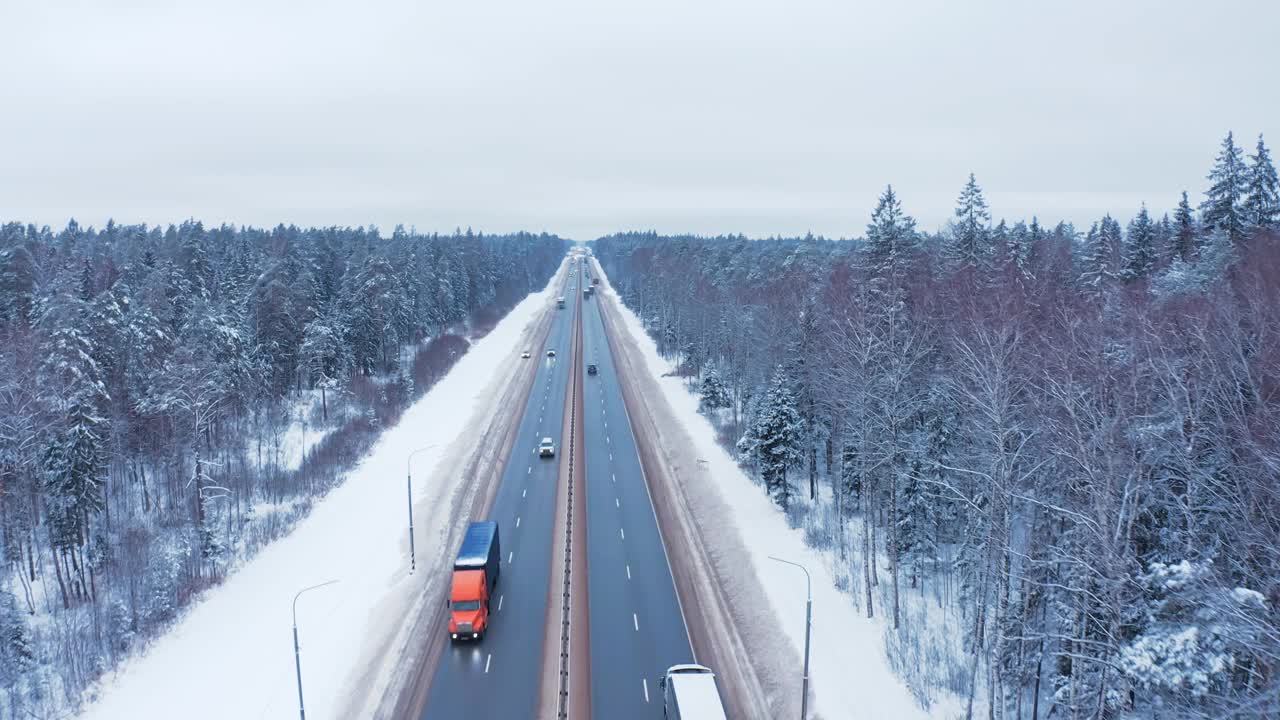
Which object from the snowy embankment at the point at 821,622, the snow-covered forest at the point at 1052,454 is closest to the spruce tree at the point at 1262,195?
the snow-covered forest at the point at 1052,454

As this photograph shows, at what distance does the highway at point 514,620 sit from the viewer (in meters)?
22.7

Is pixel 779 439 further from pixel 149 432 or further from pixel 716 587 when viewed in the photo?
pixel 149 432

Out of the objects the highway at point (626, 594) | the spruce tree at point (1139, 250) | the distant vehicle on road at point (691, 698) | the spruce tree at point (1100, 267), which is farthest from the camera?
the spruce tree at point (1139, 250)

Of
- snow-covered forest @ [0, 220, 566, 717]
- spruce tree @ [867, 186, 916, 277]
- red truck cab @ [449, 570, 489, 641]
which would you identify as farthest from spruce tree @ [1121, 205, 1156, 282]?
snow-covered forest @ [0, 220, 566, 717]

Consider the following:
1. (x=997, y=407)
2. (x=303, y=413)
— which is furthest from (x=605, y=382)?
(x=997, y=407)

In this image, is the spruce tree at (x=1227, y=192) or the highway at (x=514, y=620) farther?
the spruce tree at (x=1227, y=192)

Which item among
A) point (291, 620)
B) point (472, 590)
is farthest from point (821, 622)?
point (291, 620)

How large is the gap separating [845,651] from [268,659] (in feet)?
70.8

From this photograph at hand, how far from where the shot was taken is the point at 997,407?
20.5 metres

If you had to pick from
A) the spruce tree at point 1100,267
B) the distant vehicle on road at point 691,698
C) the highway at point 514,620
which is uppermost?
the spruce tree at point 1100,267

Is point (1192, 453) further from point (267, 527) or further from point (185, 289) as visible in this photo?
point (185, 289)

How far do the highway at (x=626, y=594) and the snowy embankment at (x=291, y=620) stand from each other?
862cm

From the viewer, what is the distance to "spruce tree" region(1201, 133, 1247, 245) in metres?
37.7

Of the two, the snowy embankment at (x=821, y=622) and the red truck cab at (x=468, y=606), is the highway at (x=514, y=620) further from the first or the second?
the snowy embankment at (x=821, y=622)
